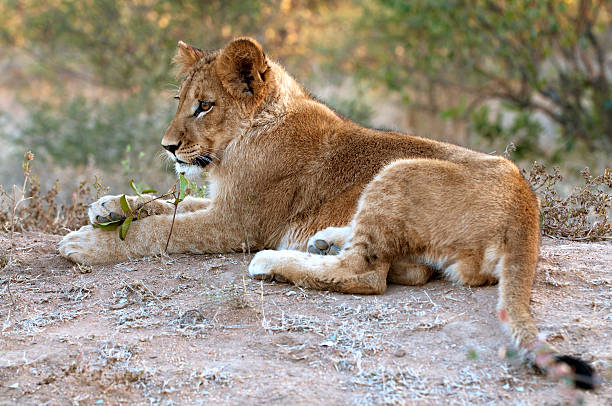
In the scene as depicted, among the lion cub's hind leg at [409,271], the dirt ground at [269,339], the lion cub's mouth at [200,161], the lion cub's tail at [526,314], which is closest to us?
the lion cub's tail at [526,314]

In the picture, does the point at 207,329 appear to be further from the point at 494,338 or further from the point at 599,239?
the point at 599,239

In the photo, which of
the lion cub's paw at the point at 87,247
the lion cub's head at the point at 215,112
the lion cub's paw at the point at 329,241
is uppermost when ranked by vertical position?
the lion cub's head at the point at 215,112

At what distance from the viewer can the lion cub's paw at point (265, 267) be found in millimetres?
3891

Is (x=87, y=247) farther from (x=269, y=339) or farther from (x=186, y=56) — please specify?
(x=269, y=339)

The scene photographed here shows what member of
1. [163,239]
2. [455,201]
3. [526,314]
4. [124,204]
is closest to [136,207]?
[124,204]

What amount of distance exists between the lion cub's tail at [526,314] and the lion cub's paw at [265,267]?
49.0 inches

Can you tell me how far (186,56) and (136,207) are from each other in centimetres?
113

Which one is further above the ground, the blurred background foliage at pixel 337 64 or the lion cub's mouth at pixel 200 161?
the blurred background foliage at pixel 337 64

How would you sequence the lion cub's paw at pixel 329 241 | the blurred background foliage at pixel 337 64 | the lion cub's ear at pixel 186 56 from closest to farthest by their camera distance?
the lion cub's paw at pixel 329 241 → the lion cub's ear at pixel 186 56 → the blurred background foliage at pixel 337 64

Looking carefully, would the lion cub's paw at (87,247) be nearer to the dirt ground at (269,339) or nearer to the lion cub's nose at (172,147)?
the dirt ground at (269,339)

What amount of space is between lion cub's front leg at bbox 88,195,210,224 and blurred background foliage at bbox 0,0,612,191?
3.33 metres

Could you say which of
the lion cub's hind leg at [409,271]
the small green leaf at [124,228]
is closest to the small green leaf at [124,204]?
the small green leaf at [124,228]

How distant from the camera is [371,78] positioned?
1248 centimetres

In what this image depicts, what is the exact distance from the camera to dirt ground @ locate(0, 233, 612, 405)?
8.86 ft
